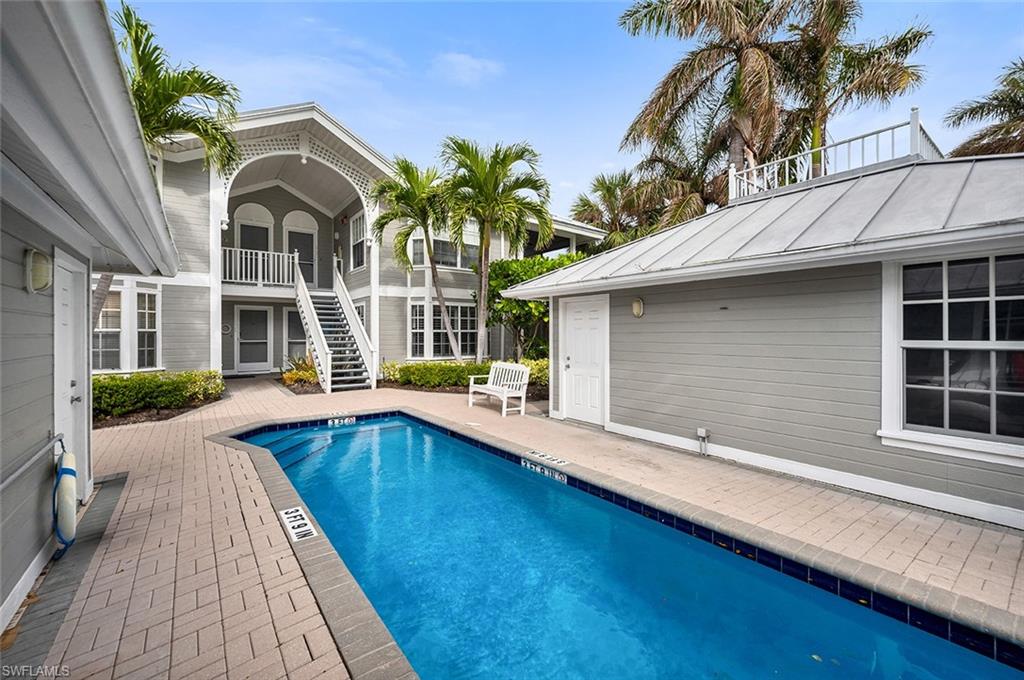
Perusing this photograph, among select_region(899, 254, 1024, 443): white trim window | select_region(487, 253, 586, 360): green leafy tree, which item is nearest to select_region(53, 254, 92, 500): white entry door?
select_region(899, 254, 1024, 443): white trim window

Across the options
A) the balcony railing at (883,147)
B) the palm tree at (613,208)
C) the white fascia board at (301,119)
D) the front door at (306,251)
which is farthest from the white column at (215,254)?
the palm tree at (613,208)

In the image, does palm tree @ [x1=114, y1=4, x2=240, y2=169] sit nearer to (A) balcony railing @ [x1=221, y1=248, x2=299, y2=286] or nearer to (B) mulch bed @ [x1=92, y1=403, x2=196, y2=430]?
(B) mulch bed @ [x1=92, y1=403, x2=196, y2=430]

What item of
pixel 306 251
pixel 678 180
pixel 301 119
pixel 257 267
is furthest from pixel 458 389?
pixel 678 180

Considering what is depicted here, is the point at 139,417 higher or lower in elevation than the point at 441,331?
lower

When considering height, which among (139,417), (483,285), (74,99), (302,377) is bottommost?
(139,417)

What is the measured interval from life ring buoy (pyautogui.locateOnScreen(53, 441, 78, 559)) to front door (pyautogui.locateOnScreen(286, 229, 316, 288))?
1224 cm

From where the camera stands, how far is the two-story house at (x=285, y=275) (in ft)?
33.0

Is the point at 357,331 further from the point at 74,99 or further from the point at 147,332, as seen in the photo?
the point at 74,99

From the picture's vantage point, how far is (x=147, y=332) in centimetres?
984

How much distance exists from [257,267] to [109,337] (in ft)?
14.1

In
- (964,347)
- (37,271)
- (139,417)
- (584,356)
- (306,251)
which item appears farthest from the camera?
(306,251)

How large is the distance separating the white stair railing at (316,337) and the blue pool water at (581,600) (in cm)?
617

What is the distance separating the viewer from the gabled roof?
359 cm

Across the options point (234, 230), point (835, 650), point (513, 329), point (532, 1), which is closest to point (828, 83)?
point (532, 1)
